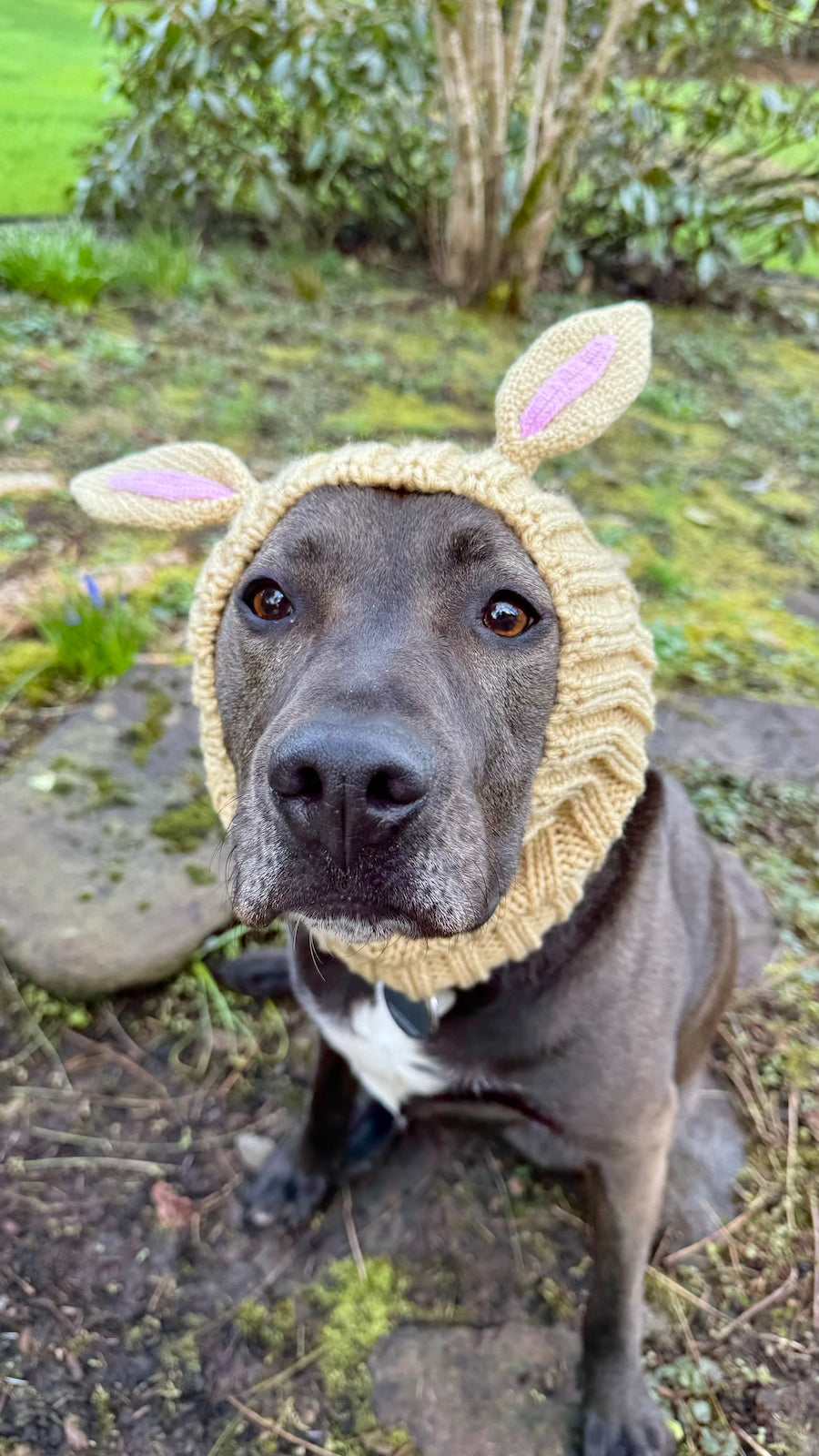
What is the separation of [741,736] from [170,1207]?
2341 mm

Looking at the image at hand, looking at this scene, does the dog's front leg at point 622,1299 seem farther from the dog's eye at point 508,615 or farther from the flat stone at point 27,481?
the flat stone at point 27,481

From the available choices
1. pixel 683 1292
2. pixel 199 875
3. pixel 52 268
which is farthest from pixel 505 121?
pixel 683 1292

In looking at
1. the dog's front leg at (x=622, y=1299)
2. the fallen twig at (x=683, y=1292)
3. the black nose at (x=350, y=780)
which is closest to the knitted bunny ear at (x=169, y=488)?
the black nose at (x=350, y=780)

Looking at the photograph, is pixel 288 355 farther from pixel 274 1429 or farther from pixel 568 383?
pixel 274 1429

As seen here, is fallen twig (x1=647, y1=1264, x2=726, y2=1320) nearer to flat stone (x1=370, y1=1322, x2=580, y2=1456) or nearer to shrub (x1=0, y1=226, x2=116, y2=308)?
flat stone (x1=370, y1=1322, x2=580, y2=1456)

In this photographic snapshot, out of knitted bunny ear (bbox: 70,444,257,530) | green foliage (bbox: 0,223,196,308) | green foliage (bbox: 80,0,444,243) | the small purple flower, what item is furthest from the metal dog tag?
green foliage (bbox: 80,0,444,243)

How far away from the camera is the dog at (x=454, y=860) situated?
1227mm

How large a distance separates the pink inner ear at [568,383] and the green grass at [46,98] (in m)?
3.66

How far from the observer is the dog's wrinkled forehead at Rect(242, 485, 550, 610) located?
1.45 m

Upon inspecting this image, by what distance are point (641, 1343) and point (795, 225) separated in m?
6.88

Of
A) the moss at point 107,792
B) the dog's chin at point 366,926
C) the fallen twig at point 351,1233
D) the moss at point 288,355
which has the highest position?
the dog's chin at point 366,926

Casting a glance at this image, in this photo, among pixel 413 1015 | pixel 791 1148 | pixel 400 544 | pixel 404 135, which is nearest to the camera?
pixel 400 544

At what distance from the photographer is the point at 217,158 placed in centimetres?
670

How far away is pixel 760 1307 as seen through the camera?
2002 millimetres
